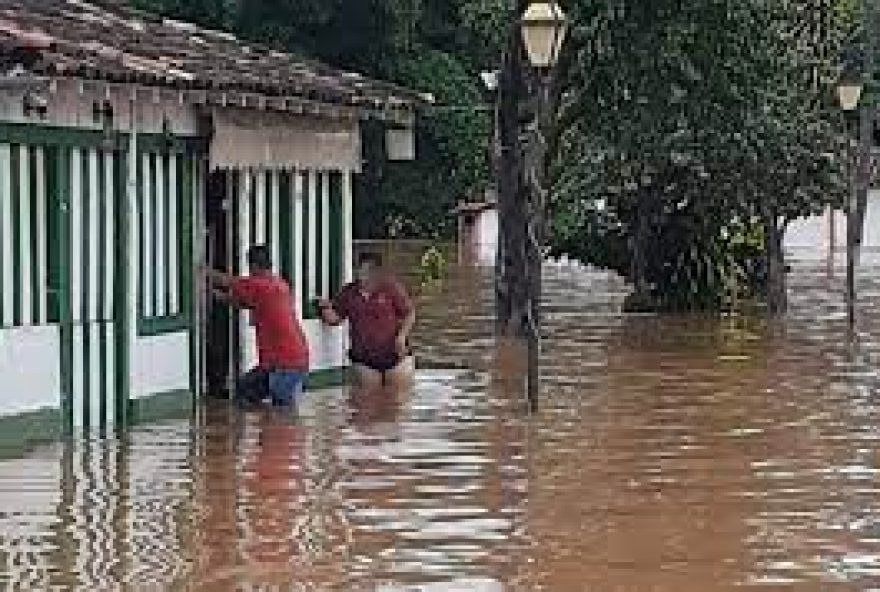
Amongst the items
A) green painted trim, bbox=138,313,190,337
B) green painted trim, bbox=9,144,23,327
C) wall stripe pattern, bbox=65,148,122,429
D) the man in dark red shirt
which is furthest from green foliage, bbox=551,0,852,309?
green painted trim, bbox=9,144,23,327

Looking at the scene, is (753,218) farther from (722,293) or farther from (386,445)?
(386,445)

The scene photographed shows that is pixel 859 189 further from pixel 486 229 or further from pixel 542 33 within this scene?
pixel 486 229

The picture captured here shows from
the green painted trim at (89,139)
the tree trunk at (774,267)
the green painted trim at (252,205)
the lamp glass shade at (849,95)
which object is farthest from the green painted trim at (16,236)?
the tree trunk at (774,267)

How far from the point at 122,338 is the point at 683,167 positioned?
17.9 metres

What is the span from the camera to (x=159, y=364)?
2031 cm

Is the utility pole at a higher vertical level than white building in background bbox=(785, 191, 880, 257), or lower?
higher

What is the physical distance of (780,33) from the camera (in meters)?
32.9

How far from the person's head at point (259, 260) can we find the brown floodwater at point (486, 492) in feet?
4.42

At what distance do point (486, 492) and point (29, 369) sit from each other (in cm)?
428

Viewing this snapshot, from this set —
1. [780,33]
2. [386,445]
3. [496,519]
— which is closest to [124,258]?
[386,445]

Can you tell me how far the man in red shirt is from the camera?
20.9m

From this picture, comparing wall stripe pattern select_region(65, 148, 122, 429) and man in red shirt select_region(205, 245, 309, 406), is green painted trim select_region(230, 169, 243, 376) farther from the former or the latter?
wall stripe pattern select_region(65, 148, 122, 429)

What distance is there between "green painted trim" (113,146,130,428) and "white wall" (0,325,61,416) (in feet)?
3.70

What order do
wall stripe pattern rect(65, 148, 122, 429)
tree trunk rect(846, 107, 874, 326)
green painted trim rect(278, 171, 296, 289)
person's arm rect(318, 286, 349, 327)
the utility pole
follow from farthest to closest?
the utility pole, tree trunk rect(846, 107, 874, 326), person's arm rect(318, 286, 349, 327), green painted trim rect(278, 171, 296, 289), wall stripe pattern rect(65, 148, 122, 429)
